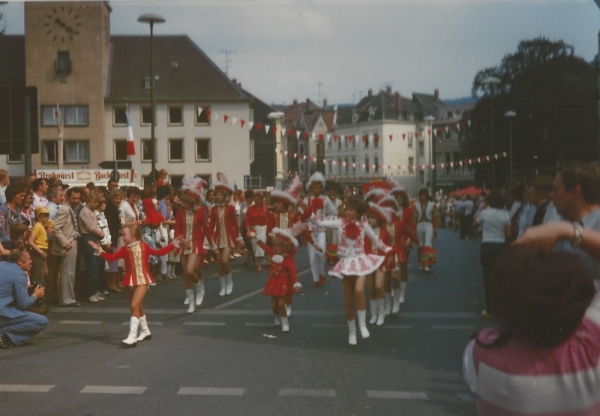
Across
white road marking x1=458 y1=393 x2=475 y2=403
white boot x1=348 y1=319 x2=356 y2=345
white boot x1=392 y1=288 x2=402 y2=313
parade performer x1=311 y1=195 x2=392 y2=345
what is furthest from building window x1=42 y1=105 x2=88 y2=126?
white road marking x1=458 y1=393 x2=475 y2=403

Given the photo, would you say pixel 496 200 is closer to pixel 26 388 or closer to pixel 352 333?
pixel 352 333

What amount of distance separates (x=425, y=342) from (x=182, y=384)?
351 centimetres

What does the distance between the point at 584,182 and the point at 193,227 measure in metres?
10.2

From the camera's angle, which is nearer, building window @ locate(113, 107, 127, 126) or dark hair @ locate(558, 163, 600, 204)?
dark hair @ locate(558, 163, 600, 204)

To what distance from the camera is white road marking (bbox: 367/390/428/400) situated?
7152mm

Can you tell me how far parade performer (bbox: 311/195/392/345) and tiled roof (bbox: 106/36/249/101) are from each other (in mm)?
45097

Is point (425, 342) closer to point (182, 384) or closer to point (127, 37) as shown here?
point (182, 384)

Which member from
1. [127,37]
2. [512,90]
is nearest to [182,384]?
[512,90]

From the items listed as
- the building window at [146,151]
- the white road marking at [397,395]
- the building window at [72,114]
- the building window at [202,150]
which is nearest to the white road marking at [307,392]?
the white road marking at [397,395]

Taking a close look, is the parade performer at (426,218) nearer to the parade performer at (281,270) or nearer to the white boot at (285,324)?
the parade performer at (281,270)

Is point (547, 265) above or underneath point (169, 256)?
above

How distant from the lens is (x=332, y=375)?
26.4ft

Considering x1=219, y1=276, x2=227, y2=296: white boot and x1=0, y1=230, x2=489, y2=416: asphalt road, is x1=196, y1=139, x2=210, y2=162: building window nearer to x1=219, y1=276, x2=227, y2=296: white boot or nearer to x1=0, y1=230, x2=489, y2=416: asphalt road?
x1=219, y1=276, x2=227, y2=296: white boot

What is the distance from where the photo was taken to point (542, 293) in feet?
8.02
